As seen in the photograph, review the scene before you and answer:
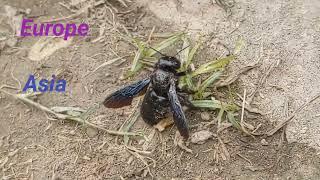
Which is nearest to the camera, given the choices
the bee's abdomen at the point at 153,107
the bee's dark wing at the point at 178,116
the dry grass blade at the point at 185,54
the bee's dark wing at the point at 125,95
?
the bee's dark wing at the point at 178,116

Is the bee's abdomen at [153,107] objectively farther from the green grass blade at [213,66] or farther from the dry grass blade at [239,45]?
the dry grass blade at [239,45]

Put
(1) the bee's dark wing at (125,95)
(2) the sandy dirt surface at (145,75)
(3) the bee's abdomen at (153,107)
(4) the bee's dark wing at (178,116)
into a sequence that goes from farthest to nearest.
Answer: (1) the bee's dark wing at (125,95)
(3) the bee's abdomen at (153,107)
(2) the sandy dirt surface at (145,75)
(4) the bee's dark wing at (178,116)

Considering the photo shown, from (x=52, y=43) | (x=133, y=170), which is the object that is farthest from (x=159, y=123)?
(x=52, y=43)

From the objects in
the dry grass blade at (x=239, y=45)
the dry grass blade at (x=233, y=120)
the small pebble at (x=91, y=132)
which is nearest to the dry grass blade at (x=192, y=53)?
the dry grass blade at (x=239, y=45)

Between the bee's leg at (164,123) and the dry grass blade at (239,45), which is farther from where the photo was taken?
the dry grass blade at (239,45)

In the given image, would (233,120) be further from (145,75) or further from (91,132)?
(91,132)

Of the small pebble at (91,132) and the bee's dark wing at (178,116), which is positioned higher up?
the bee's dark wing at (178,116)

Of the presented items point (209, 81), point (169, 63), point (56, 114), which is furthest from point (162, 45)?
point (56, 114)
